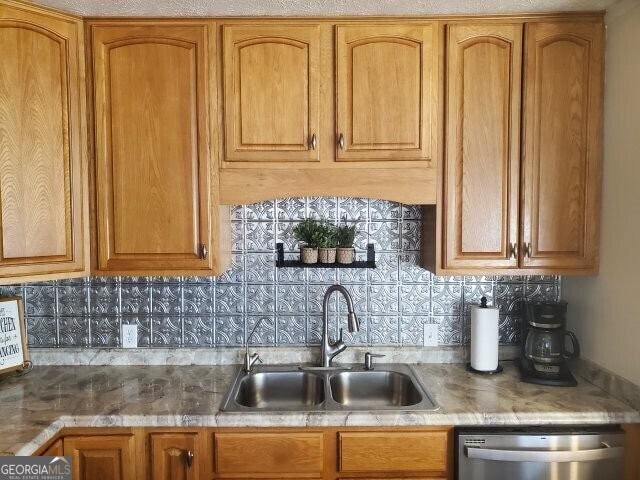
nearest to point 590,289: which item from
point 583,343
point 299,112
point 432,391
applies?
point 583,343

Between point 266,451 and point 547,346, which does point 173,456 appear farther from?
point 547,346

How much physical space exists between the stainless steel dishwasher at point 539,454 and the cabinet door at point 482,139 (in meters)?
0.68

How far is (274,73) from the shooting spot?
6.18ft

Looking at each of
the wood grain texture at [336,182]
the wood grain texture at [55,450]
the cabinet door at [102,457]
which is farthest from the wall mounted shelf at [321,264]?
the wood grain texture at [55,450]

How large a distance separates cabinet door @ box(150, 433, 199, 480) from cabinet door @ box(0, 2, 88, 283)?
0.76 meters

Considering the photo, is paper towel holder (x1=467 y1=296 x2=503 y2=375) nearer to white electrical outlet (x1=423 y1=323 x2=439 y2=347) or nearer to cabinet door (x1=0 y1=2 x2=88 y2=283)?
white electrical outlet (x1=423 y1=323 x2=439 y2=347)

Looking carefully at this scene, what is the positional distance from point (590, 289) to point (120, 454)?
6.53 ft

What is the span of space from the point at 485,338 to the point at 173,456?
53.6 inches

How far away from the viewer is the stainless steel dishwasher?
163 cm

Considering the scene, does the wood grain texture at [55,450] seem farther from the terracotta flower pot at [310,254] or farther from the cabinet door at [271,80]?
the cabinet door at [271,80]

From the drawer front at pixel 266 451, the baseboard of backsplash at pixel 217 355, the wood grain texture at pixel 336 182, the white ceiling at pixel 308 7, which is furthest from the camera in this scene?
the baseboard of backsplash at pixel 217 355

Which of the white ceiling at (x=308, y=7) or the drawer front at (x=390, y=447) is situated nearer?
the drawer front at (x=390, y=447)

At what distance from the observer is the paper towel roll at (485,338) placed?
2070mm

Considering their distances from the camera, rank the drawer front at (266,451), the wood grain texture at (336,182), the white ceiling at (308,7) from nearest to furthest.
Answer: the drawer front at (266,451) < the white ceiling at (308,7) < the wood grain texture at (336,182)
